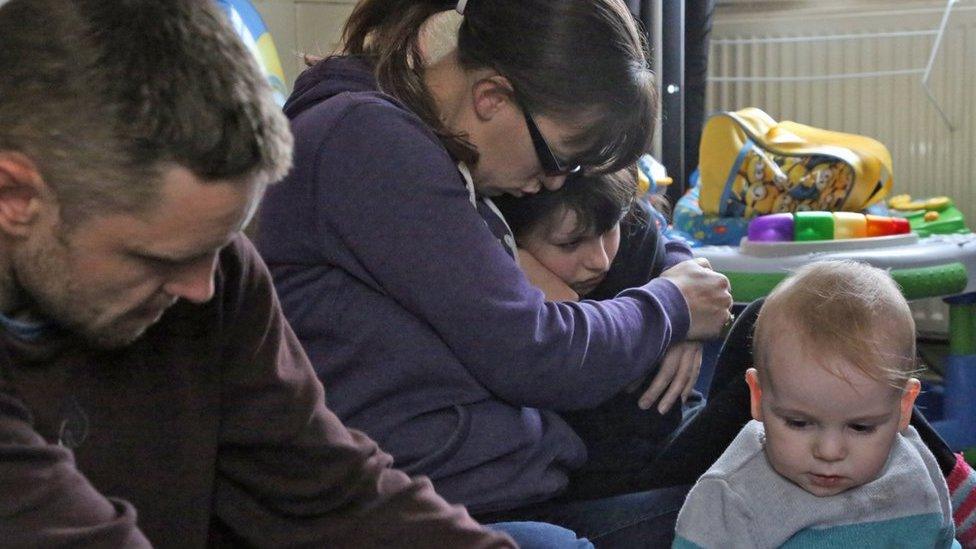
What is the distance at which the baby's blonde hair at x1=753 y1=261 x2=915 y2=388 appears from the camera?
4.39 ft

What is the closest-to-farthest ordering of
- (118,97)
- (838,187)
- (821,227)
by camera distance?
1. (118,97)
2. (821,227)
3. (838,187)

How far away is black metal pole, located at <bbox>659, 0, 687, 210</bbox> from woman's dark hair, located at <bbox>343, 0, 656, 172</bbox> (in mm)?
1790

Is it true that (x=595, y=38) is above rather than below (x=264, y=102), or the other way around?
below

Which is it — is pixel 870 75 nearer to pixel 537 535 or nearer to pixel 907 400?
pixel 907 400

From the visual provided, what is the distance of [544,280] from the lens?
1.56m

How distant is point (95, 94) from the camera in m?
0.79

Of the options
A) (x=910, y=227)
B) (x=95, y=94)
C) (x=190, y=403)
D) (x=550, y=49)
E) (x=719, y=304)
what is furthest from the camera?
(x=910, y=227)

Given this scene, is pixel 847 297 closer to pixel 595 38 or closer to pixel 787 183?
pixel 595 38

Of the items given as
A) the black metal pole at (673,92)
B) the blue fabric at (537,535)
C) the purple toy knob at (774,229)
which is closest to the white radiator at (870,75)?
the black metal pole at (673,92)

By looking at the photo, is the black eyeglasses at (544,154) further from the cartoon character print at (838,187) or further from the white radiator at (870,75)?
the white radiator at (870,75)

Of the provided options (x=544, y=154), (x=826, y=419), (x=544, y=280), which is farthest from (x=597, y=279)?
(x=826, y=419)

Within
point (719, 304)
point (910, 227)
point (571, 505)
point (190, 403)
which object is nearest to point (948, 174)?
point (910, 227)

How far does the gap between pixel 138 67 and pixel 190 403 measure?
1.12ft

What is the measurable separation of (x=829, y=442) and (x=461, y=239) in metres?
0.48
